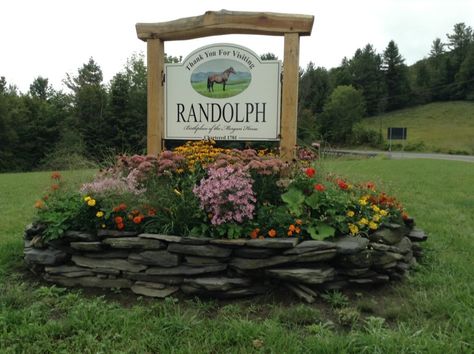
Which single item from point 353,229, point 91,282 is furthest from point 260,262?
→ point 91,282

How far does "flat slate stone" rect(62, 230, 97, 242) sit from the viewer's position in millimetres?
3186

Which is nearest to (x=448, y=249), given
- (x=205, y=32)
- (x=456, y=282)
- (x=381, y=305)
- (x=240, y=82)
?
(x=456, y=282)

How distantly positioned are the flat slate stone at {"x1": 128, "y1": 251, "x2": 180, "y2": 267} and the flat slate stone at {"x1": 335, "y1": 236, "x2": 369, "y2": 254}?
1182 millimetres

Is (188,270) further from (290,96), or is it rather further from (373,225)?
(290,96)

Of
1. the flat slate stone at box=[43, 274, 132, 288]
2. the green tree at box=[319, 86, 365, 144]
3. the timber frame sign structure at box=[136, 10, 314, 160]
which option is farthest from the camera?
the green tree at box=[319, 86, 365, 144]

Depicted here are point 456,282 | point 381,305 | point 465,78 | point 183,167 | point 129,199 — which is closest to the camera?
point 381,305

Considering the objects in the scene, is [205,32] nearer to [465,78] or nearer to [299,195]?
[299,195]

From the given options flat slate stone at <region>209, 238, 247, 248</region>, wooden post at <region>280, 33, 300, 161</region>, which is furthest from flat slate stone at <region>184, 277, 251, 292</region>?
wooden post at <region>280, 33, 300, 161</region>

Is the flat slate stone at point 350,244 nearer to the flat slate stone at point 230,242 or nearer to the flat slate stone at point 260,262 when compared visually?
the flat slate stone at point 260,262

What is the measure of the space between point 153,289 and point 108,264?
0.41 m

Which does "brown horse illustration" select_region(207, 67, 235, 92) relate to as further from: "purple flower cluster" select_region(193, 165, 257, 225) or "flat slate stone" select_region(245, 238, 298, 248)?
"flat slate stone" select_region(245, 238, 298, 248)

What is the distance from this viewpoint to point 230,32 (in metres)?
4.40

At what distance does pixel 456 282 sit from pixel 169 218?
89.8 inches

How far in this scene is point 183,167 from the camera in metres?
3.82
